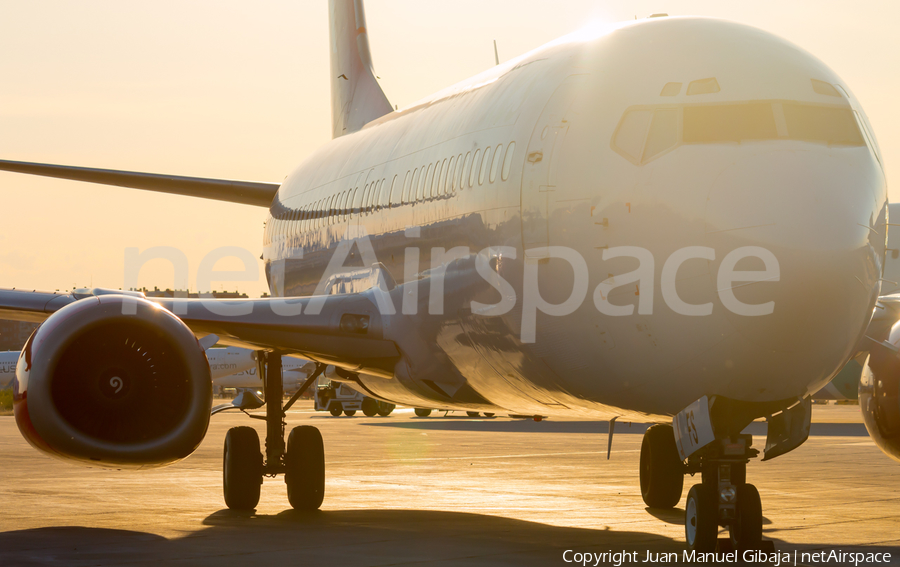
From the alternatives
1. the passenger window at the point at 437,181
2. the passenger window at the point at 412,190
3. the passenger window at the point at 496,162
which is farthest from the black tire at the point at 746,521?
the passenger window at the point at 412,190

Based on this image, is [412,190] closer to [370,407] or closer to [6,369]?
[370,407]

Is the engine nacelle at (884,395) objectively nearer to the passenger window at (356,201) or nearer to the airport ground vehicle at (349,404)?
the passenger window at (356,201)

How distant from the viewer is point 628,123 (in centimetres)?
819

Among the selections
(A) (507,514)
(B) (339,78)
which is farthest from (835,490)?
(B) (339,78)

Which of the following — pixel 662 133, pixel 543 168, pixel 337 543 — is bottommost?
pixel 337 543

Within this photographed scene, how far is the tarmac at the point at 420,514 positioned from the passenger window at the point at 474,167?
3149 mm

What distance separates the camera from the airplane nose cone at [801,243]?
23.4 ft

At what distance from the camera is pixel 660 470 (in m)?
13.6

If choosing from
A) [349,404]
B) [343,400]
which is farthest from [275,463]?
[349,404]

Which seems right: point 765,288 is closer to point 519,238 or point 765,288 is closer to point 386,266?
point 519,238

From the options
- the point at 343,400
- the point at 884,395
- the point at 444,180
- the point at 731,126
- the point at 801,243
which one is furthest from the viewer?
the point at 343,400

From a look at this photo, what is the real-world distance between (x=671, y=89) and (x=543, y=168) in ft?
3.72

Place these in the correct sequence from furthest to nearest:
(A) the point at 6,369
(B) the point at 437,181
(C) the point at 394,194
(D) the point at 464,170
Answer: (A) the point at 6,369 < (C) the point at 394,194 < (B) the point at 437,181 < (D) the point at 464,170

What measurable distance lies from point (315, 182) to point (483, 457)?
28.0 feet
